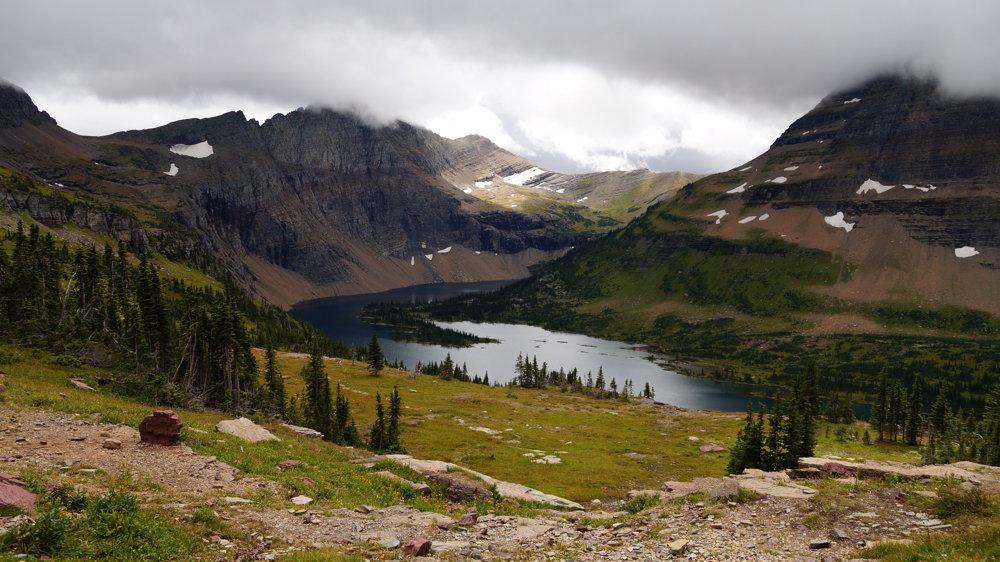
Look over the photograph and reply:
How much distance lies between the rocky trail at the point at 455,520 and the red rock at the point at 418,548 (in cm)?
9

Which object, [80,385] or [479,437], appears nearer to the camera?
[80,385]

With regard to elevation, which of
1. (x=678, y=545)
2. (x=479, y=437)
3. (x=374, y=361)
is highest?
(x=678, y=545)

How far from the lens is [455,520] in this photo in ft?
72.0

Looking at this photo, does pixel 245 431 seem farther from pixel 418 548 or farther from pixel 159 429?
pixel 418 548

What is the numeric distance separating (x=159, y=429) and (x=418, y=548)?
15882 millimetres

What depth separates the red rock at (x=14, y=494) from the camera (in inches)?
570

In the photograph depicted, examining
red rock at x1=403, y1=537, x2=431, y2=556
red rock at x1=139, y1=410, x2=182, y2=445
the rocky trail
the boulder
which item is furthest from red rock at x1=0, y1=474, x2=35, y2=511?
the boulder

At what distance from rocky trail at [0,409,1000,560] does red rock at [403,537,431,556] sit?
88 millimetres

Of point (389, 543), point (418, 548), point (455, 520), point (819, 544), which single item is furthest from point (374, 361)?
point (819, 544)

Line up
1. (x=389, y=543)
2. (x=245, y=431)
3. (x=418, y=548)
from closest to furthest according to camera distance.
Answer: (x=418, y=548), (x=389, y=543), (x=245, y=431)

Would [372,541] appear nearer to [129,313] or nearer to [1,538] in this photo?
[1,538]

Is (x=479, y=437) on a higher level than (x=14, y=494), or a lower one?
lower

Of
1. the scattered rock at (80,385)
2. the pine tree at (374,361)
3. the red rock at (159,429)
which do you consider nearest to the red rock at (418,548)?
the red rock at (159,429)

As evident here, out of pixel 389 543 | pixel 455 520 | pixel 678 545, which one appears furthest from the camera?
pixel 455 520
